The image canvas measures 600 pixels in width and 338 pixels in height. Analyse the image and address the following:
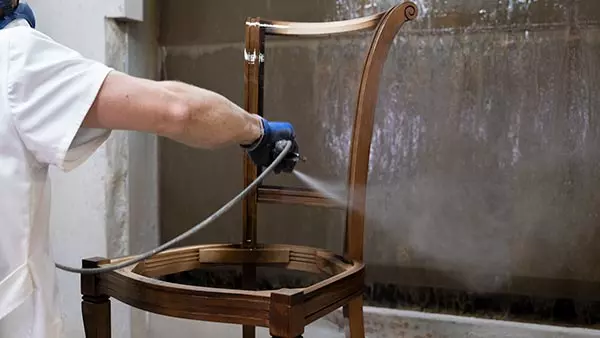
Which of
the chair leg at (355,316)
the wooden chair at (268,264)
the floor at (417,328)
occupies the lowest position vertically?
the floor at (417,328)

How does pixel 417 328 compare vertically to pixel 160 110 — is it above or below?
below

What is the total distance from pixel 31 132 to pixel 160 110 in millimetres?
169

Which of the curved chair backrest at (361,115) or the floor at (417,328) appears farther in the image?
the floor at (417,328)

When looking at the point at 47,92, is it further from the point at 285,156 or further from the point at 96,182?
the point at 96,182

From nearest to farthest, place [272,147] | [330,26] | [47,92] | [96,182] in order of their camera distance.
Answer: [47,92]
[272,147]
[330,26]
[96,182]

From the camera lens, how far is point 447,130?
1.73m

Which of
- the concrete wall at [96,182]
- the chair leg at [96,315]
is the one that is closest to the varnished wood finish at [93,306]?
the chair leg at [96,315]

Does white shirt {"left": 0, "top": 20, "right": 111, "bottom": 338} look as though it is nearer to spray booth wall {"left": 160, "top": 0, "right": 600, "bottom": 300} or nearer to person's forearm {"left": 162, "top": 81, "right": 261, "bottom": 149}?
person's forearm {"left": 162, "top": 81, "right": 261, "bottom": 149}

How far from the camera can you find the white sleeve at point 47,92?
0.85 meters

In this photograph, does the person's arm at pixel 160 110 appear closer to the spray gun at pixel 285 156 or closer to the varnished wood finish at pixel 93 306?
the spray gun at pixel 285 156

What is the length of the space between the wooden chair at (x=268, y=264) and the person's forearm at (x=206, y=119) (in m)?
0.23

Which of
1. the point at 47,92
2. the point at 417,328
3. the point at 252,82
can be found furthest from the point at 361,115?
the point at 417,328

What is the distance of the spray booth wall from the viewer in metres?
1.65

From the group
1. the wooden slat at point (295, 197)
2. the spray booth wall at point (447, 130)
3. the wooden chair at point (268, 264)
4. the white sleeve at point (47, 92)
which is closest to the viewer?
the white sleeve at point (47, 92)
